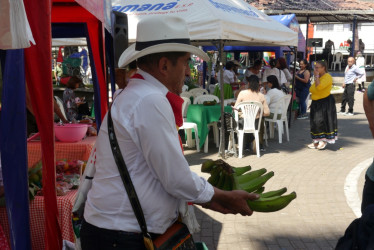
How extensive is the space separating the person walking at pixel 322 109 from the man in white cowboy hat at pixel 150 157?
8050 millimetres

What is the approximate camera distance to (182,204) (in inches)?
82.4

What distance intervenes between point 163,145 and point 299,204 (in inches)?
187

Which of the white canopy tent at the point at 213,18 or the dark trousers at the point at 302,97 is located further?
the dark trousers at the point at 302,97

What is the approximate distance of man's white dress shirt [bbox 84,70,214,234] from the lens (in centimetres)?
185

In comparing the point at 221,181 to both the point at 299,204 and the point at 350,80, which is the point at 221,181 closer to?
the point at 299,204

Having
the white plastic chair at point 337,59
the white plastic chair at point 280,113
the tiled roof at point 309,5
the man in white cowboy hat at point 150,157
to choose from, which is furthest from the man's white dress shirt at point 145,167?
the white plastic chair at point 337,59

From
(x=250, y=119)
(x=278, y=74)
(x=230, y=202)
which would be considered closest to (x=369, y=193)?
(x=230, y=202)

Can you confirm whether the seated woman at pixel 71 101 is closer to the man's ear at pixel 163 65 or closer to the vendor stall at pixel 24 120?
the vendor stall at pixel 24 120

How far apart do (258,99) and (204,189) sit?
757 cm

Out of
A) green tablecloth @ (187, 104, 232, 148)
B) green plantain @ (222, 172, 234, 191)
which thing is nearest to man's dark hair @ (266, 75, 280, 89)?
green tablecloth @ (187, 104, 232, 148)

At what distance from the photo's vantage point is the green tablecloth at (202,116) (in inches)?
375

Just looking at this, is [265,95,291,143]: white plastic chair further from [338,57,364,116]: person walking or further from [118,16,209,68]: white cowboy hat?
[118,16,209,68]: white cowboy hat

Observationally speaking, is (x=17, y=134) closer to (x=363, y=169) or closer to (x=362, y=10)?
(x=363, y=169)

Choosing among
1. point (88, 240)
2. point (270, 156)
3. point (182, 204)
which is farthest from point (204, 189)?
point (270, 156)
